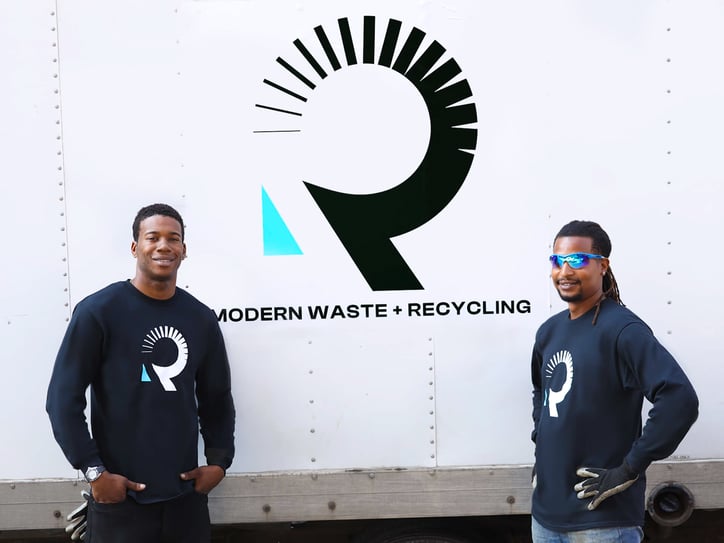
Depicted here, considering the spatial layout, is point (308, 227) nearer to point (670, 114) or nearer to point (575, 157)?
point (575, 157)

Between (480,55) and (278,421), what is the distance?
1.42m

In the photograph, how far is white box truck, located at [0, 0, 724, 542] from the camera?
2.29 m

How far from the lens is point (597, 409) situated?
6.30 feet

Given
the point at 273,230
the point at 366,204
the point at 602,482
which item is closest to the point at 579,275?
the point at 602,482

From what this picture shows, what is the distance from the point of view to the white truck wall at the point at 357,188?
2.29 metres

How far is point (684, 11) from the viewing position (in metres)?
2.34

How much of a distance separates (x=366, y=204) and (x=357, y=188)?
0.20 ft

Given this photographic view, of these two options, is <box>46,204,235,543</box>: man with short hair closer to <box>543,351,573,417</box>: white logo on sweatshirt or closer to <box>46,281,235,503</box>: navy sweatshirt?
<box>46,281,235,503</box>: navy sweatshirt

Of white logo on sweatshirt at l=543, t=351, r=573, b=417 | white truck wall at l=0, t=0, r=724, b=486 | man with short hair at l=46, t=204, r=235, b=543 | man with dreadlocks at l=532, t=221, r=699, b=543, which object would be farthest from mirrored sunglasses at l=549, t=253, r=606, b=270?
man with short hair at l=46, t=204, r=235, b=543

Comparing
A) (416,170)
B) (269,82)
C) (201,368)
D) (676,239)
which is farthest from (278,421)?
(676,239)

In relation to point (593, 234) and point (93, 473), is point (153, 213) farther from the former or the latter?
point (593, 234)

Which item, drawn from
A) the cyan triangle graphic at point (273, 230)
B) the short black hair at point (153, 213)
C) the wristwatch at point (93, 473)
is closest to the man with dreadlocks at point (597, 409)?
the cyan triangle graphic at point (273, 230)

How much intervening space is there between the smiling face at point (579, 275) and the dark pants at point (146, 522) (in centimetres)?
130

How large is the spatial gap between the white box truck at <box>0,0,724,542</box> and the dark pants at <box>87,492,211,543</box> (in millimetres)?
239
